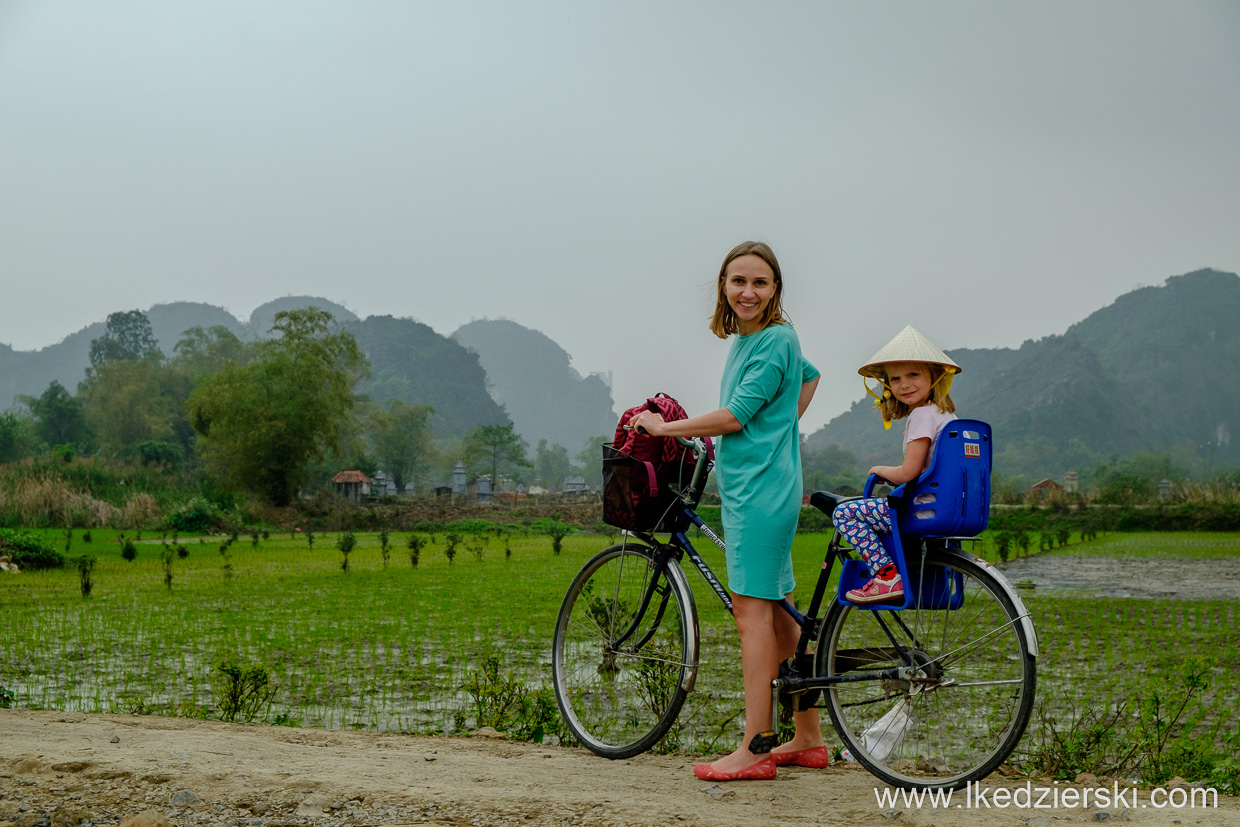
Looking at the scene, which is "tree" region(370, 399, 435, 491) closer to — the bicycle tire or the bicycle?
the bicycle

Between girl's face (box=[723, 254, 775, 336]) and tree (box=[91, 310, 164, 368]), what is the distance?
3662 inches

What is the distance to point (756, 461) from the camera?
107 inches

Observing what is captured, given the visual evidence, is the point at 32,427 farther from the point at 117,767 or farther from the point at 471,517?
the point at 117,767

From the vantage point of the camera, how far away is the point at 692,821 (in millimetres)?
2273

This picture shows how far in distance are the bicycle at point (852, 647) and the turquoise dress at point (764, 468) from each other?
173mm

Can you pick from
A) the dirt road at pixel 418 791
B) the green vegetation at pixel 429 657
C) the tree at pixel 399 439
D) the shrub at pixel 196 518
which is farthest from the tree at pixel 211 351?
the dirt road at pixel 418 791

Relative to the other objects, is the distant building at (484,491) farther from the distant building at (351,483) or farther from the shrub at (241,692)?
the shrub at (241,692)

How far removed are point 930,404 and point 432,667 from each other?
453 centimetres

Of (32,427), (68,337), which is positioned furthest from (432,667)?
(68,337)

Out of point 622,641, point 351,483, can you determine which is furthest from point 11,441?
point 622,641

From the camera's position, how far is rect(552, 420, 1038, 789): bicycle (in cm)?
246

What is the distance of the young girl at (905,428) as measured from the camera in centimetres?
250

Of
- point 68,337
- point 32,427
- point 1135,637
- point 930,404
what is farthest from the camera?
point 68,337

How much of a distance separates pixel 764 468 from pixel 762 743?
0.81 metres
